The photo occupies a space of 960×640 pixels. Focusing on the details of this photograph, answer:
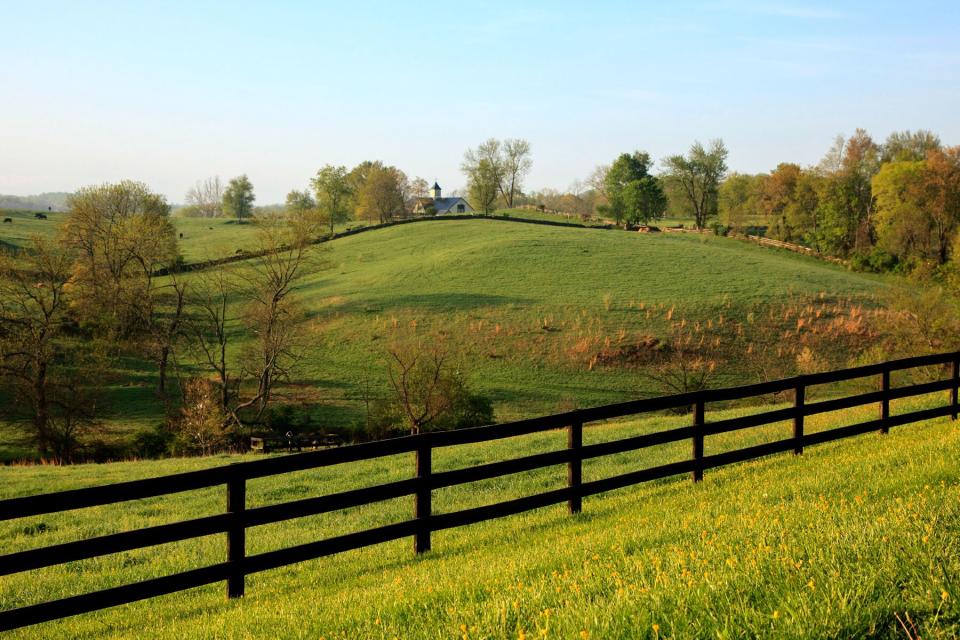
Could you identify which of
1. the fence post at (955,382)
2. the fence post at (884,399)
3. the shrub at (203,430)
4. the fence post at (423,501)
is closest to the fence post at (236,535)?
the fence post at (423,501)

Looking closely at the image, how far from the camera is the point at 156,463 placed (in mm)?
23453

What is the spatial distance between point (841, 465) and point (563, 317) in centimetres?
4510

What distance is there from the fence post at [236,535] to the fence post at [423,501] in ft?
6.11

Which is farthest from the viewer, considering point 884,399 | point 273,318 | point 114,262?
point 114,262

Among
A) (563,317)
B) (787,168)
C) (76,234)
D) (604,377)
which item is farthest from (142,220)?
(787,168)

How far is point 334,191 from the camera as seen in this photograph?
122 m

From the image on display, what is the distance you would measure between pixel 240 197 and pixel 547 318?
12000 cm

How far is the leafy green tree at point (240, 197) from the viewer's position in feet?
523

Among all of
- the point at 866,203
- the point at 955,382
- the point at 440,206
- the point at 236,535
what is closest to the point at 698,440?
the point at 236,535

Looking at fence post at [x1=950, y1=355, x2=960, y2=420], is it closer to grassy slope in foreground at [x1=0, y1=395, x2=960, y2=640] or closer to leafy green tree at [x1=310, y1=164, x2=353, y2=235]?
grassy slope in foreground at [x1=0, y1=395, x2=960, y2=640]

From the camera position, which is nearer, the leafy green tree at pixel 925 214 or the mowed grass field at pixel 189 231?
the leafy green tree at pixel 925 214

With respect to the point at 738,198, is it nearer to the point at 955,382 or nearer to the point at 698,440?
the point at 955,382

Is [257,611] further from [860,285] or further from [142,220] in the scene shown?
[860,285]

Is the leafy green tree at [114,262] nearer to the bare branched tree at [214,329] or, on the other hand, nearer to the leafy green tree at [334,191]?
the bare branched tree at [214,329]
